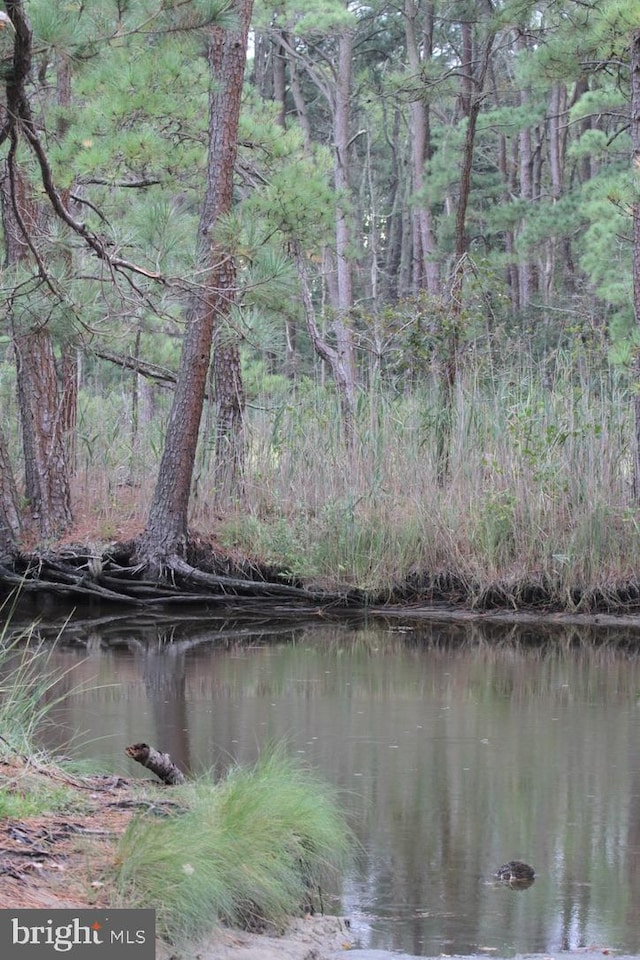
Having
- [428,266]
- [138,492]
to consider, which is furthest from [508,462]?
[428,266]

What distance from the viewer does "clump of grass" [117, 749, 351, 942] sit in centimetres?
318

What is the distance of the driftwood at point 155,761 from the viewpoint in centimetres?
396

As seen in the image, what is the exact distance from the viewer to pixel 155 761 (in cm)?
421

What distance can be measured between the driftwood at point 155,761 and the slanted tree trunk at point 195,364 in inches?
240

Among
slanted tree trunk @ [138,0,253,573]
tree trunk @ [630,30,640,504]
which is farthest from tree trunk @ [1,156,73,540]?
tree trunk @ [630,30,640,504]

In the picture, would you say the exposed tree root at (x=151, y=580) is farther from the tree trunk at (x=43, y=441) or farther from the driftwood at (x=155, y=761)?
the driftwood at (x=155, y=761)

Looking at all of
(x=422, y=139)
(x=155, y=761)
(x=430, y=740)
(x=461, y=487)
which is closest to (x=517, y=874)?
(x=155, y=761)

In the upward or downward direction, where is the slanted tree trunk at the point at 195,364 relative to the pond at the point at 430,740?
upward

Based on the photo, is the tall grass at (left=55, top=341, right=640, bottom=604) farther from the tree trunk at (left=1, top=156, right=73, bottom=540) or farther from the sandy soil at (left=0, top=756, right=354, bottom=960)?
the sandy soil at (left=0, top=756, right=354, bottom=960)

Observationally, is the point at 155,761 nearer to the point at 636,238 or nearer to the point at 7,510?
Answer: the point at 636,238

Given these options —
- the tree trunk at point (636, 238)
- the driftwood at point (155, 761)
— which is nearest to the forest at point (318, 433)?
the tree trunk at point (636, 238)

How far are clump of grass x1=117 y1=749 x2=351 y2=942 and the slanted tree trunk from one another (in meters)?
6.39

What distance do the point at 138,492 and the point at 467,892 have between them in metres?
8.26

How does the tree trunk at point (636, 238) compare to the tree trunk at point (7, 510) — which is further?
the tree trunk at point (7, 510)
